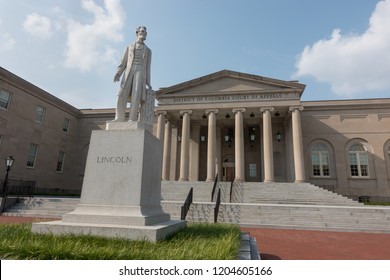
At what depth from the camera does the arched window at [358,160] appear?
27.4 metres

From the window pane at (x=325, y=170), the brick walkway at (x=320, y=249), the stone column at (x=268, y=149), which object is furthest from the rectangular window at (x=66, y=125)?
the window pane at (x=325, y=170)

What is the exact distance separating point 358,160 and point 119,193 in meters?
29.9

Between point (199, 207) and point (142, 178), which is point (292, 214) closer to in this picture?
point (199, 207)

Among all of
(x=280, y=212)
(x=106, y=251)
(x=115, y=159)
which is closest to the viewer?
Result: (x=106, y=251)

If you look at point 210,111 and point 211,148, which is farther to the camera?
point 210,111

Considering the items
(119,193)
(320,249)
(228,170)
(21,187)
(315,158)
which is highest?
(315,158)

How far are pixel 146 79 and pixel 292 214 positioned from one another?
10.7 meters

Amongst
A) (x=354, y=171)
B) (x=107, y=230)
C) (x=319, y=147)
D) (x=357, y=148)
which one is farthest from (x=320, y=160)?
(x=107, y=230)

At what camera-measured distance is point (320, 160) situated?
93.6ft

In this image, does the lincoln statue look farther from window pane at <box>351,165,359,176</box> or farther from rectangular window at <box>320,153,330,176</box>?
window pane at <box>351,165,359,176</box>

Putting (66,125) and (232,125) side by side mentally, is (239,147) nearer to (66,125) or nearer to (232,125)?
(232,125)

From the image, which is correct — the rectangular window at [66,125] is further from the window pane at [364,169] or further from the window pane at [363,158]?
the window pane at [364,169]

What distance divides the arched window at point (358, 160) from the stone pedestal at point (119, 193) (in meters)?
28.1

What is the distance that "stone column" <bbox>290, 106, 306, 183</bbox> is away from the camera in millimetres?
23020
